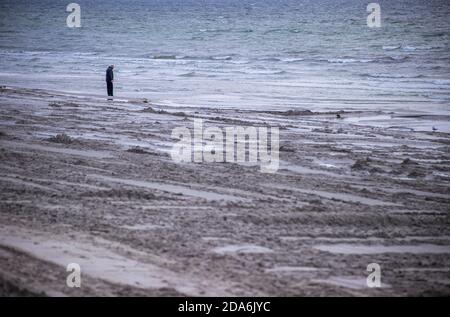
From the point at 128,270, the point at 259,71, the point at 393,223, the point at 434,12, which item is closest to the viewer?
the point at 128,270

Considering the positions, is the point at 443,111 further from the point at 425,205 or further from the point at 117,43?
the point at 117,43

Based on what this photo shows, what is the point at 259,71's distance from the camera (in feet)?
139

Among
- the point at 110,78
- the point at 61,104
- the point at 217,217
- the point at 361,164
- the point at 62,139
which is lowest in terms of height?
the point at 217,217

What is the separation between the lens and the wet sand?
652 cm

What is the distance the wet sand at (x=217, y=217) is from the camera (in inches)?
257

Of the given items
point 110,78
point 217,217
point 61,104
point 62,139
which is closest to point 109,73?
point 110,78

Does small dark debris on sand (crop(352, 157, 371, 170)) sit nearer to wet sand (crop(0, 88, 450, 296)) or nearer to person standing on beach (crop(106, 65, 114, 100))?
wet sand (crop(0, 88, 450, 296))

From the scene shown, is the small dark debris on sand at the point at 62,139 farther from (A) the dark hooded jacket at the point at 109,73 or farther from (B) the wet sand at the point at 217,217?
(A) the dark hooded jacket at the point at 109,73

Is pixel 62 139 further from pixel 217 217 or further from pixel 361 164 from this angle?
pixel 217 217

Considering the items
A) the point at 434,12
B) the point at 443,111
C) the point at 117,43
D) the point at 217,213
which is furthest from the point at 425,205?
the point at 434,12

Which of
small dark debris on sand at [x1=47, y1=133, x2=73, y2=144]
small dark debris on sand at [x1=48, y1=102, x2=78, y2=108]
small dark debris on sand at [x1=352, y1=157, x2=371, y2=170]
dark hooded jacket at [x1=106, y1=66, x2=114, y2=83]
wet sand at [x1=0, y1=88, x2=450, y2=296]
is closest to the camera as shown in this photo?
wet sand at [x1=0, y1=88, x2=450, y2=296]

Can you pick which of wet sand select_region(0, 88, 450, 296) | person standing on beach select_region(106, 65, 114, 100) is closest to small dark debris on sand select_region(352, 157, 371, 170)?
wet sand select_region(0, 88, 450, 296)

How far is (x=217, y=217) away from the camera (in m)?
8.86
